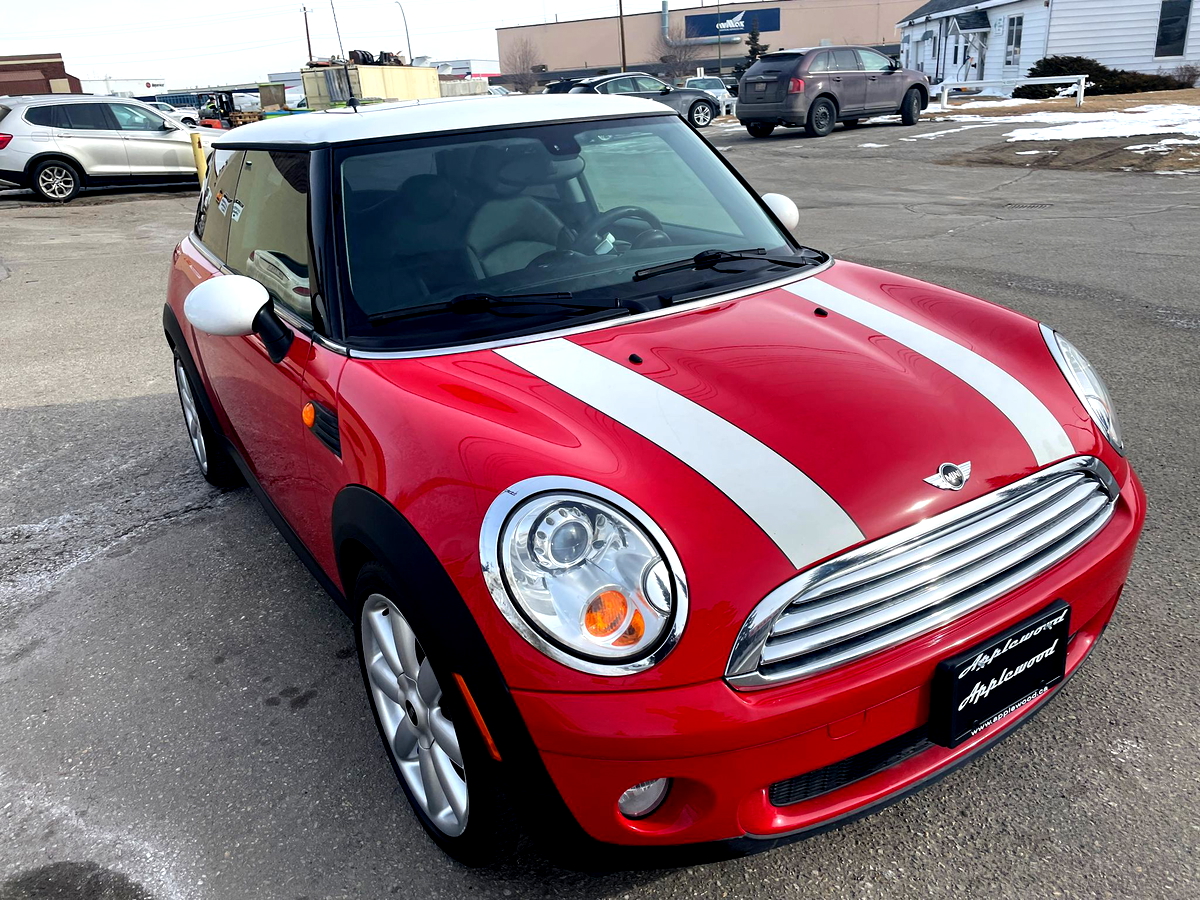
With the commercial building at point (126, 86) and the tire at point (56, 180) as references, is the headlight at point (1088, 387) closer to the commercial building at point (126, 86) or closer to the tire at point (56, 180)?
the tire at point (56, 180)

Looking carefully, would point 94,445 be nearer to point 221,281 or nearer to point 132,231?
point 221,281

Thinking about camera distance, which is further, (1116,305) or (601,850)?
(1116,305)

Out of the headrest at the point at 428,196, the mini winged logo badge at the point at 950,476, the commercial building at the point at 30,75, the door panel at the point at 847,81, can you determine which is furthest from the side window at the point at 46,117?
the commercial building at the point at 30,75

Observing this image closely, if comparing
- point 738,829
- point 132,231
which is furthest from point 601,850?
point 132,231

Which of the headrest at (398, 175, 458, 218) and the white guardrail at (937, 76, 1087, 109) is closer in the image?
the headrest at (398, 175, 458, 218)

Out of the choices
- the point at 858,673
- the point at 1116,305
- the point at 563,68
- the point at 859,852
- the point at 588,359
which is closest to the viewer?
the point at 858,673

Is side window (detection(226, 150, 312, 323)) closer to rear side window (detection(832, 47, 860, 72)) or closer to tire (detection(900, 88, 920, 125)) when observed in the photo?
rear side window (detection(832, 47, 860, 72))

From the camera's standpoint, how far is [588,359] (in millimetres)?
2121

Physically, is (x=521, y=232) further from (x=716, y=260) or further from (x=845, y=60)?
(x=845, y=60)

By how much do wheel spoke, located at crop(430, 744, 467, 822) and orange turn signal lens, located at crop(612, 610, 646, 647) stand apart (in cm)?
55

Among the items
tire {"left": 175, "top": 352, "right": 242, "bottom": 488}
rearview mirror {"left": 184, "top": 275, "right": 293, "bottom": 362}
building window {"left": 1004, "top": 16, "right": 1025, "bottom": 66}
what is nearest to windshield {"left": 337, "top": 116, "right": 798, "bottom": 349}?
rearview mirror {"left": 184, "top": 275, "right": 293, "bottom": 362}

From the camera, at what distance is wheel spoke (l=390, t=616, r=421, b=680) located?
1.94 m

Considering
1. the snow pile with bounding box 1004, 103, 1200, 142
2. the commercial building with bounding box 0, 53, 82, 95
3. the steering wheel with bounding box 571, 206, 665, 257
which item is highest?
the commercial building with bounding box 0, 53, 82, 95

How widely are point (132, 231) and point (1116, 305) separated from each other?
11.4 meters
